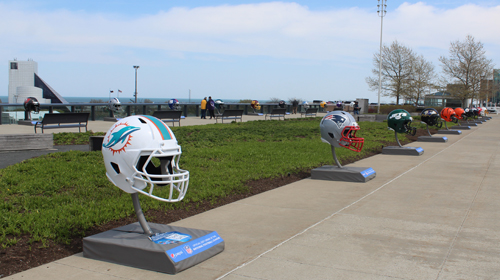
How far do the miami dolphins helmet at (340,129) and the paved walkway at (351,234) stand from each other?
86 centimetres

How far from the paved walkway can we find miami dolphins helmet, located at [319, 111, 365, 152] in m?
0.86

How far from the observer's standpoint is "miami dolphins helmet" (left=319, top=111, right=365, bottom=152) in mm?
Answer: 8195

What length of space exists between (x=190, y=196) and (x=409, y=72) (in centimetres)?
5365

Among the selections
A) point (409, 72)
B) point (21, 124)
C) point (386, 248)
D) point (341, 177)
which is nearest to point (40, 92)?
point (21, 124)

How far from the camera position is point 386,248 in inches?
188

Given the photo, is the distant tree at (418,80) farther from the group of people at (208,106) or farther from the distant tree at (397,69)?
the group of people at (208,106)

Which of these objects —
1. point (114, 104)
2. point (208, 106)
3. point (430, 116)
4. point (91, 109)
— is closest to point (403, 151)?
point (430, 116)

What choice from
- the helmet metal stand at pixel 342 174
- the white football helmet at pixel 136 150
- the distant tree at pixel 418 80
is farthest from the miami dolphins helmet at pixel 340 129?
the distant tree at pixel 418 80

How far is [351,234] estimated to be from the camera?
526 cm

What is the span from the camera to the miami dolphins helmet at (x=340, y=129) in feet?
26.9

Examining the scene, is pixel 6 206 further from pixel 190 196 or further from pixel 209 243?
pixel 209 243

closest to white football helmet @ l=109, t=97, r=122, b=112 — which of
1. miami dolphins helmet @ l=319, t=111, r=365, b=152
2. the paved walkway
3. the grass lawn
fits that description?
the grass lawn

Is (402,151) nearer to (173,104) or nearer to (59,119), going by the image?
(59,119)

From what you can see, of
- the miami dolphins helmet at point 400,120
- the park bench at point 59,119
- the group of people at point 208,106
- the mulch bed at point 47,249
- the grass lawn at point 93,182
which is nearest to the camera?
the mulch bed at point 47,249
